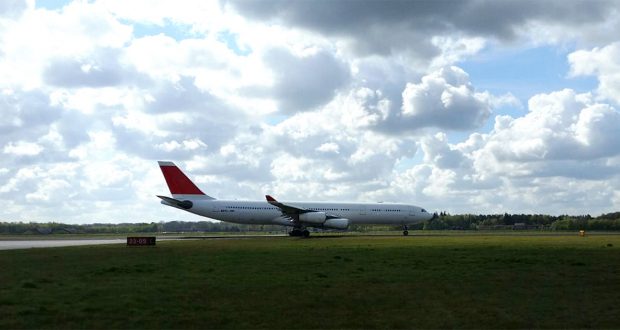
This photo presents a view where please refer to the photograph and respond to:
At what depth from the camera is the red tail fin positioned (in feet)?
197

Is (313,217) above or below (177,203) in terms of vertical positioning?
below

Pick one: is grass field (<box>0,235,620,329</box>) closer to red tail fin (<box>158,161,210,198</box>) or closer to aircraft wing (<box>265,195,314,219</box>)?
aircraft wing (<box>265,195,314,219</box>)

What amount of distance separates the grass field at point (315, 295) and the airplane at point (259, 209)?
33.9 meters

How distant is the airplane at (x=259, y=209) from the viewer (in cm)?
5778

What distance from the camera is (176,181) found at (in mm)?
60250

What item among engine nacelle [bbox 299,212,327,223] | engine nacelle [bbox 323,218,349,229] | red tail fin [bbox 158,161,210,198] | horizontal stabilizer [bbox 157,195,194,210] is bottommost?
engine nacelle [bbox 323,218,349,229]

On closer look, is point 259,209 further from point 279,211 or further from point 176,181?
point 176,181

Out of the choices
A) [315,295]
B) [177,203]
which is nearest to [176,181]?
[177,203]

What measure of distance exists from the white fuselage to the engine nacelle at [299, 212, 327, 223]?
40.4 inches

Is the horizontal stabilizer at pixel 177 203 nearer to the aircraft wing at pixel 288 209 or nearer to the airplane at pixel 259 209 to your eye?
the airplane at pixel 259 209

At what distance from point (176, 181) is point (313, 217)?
14.5 m

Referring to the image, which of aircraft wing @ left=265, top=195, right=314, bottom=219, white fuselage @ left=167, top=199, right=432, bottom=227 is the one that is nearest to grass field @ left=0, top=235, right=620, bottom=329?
aircraft wing @ left=265, top=195, right=314, bottom=219

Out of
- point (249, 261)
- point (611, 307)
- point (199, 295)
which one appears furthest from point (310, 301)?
point (249, 261)

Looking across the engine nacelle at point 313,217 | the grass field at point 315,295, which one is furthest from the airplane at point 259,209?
the grass field at point 315,295
